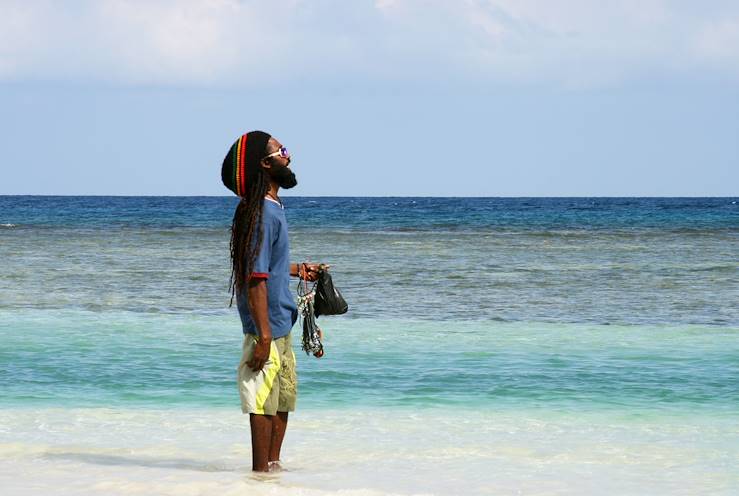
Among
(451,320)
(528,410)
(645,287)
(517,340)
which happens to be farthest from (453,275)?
(528,410)

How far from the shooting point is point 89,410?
8.87m

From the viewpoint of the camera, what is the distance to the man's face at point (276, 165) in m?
6.13

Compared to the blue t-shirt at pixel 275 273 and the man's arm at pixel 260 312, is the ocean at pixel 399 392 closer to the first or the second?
the man's arm at pixel 260 312

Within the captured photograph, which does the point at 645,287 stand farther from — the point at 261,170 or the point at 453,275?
the point at 261,170

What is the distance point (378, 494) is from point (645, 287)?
15.3 meters

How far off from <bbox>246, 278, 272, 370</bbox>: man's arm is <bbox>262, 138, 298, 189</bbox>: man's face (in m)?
0.55

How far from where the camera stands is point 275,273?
6.08 metres

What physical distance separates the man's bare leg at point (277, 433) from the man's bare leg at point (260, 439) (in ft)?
0.23

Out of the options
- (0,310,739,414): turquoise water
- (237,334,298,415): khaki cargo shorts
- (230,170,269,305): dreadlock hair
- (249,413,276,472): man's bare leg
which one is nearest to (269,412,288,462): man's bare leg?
(249,413,276,472): man's bare leg

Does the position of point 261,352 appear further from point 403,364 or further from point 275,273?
point 403,364

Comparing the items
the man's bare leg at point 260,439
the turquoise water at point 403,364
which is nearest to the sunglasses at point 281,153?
the man's bare leg at point 260,439

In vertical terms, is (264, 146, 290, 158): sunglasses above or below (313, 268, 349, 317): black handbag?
above

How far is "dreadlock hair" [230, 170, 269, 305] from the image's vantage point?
5984 millimetres

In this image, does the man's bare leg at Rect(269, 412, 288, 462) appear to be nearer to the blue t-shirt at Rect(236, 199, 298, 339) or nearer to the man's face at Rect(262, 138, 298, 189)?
the blue t-shirt at Rect(236, 199, 298, 339)
